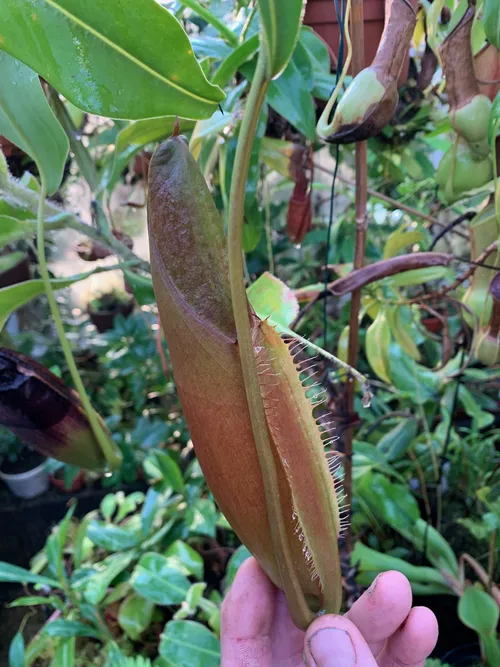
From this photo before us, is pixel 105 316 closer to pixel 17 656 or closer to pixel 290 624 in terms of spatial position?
pixel 17 656

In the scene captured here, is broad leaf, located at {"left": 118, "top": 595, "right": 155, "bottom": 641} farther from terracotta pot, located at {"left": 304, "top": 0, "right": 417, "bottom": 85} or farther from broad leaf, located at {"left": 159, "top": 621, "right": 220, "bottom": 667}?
terracotta pot, located at {"left": 304, "top": 0, "right": 417, "bottom": 85}

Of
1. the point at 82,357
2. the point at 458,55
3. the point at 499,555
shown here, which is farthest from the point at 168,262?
the point at 82,357

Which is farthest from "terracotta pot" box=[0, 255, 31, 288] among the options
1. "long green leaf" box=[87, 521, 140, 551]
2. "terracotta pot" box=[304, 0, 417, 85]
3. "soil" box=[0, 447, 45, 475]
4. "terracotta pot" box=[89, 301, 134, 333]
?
"terracotta pot" box=[304, 0, 417, 85]

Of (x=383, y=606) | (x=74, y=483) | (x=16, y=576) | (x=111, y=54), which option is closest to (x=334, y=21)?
(x=111, y=54)

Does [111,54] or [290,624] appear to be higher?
[111,54]

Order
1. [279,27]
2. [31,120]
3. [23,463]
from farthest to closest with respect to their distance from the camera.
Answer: [23,463] → [31,120] → [279,27]

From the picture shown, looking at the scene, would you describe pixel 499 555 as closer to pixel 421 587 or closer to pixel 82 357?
pixel 421 587

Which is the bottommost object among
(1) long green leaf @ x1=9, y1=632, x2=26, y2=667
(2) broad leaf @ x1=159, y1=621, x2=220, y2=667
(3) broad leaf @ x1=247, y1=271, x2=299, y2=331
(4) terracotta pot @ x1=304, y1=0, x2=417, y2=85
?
(1) long green leaf @ x1=9, y1=632, x2=26, y2=667
